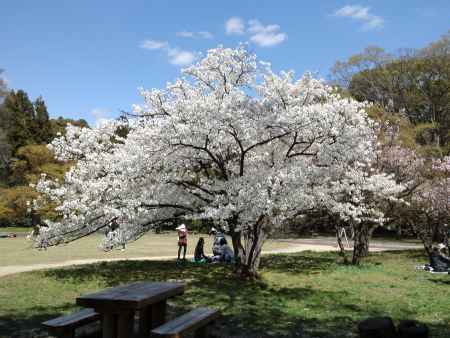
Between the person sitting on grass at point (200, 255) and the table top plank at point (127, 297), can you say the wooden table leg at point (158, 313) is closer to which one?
the table top plank at point (127, 297)

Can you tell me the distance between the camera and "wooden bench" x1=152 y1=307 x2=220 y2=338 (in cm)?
467

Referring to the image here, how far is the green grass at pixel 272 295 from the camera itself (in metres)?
6.84

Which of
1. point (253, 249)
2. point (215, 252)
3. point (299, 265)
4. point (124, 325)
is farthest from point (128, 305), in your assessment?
point (215, 252)

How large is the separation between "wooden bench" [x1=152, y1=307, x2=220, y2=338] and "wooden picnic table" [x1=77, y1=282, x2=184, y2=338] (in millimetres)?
304

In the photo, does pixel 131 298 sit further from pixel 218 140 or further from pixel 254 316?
pixel 218 140

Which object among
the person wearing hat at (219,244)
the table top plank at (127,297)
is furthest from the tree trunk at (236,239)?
the table top plank at (127,297)

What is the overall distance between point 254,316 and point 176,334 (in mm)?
2930

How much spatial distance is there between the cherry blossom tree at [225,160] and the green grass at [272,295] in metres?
1.20

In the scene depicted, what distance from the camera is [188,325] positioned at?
198 inches

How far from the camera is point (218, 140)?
1008cm

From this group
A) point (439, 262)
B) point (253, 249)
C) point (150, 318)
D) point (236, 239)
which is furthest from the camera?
point (439, 262)

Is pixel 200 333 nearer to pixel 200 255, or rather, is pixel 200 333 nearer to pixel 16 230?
pixel 200 255

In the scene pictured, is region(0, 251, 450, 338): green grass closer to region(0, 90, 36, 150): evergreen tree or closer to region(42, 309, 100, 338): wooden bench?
region(42, 309, 100, 338): wooden bench

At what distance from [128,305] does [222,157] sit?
24.4 ft
